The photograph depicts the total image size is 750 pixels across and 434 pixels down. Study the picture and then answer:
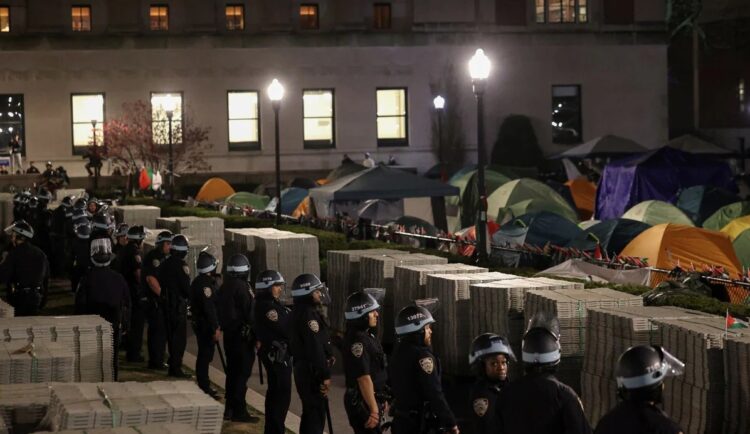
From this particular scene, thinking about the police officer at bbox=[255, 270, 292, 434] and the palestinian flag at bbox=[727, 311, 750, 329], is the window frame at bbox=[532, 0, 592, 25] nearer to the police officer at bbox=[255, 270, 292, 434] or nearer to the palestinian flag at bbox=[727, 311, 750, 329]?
the police officer at bbox=[255, 270, 292, 434]

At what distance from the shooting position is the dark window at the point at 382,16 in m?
63.3

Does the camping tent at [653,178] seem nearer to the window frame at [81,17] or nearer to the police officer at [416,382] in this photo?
the window frame at [81,17]

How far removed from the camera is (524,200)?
40344 mm

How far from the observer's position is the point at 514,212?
38.4 meters

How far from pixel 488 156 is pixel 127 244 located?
43475 mm

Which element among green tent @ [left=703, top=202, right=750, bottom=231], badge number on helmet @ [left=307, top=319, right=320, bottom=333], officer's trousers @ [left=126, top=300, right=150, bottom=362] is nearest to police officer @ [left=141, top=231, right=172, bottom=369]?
officer's trousers @ [left=126, top=300, right=150, bottom=362]

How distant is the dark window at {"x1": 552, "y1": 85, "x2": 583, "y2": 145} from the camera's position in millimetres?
64562

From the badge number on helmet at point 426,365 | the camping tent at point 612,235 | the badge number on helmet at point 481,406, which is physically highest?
the badge number on helmet at point 426,365

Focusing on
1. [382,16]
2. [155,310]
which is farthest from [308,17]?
[155,310]

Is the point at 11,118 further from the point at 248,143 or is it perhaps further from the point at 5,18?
the point at 248,143

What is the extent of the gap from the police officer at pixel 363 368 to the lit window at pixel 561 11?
5431 cm

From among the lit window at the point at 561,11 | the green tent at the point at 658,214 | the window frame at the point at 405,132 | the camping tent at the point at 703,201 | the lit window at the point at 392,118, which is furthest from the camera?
the lit window at the point at 561,11

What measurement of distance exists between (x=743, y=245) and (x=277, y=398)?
16015 millimetres

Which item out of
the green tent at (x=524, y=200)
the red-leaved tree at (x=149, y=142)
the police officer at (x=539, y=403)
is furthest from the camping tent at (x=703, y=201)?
the police officer at (x=539, y=403)
